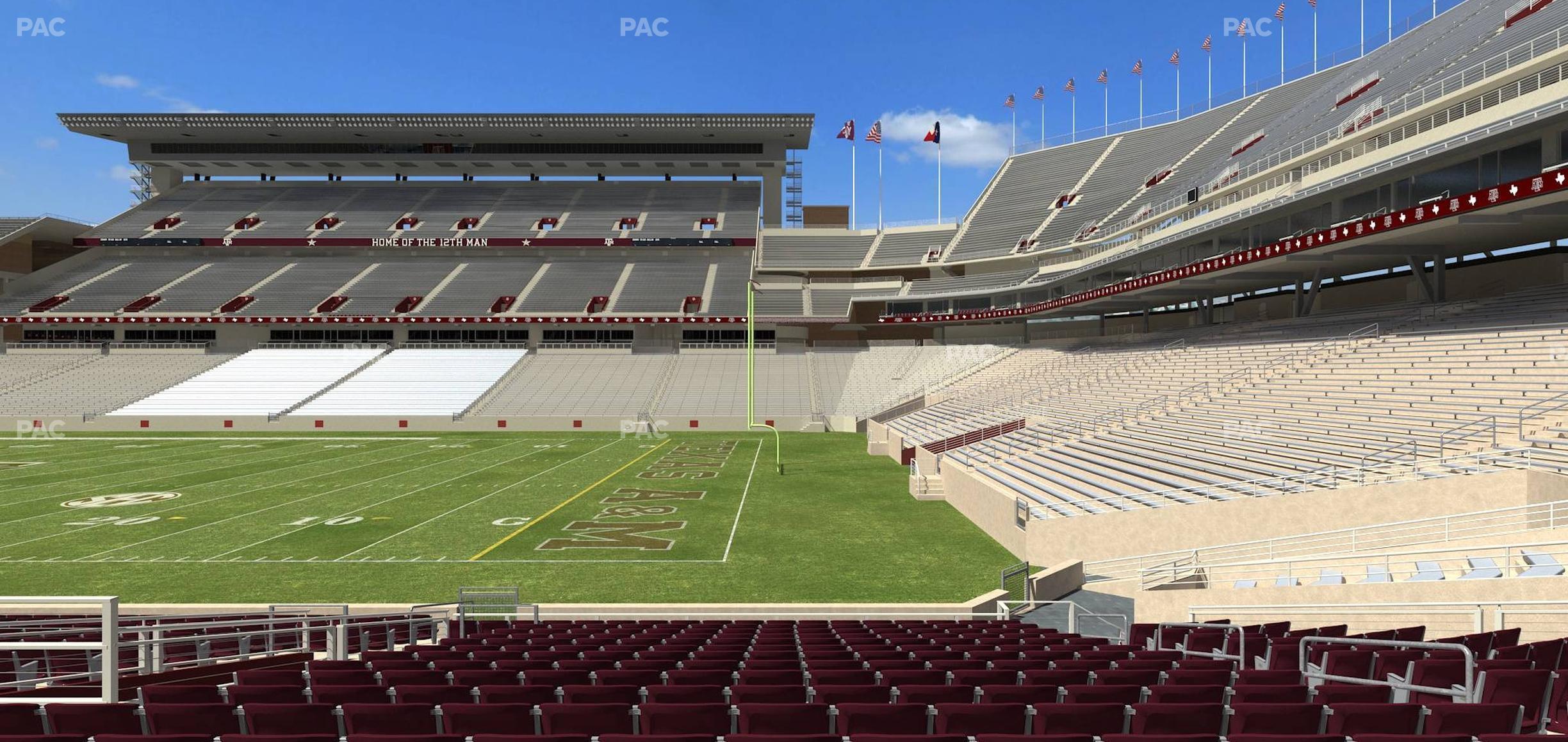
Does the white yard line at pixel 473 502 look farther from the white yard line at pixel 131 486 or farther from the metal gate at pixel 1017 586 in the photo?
the metal gate at pixel 1017 586

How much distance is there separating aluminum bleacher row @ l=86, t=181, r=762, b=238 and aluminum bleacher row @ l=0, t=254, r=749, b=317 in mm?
2411

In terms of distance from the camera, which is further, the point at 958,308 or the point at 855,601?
the point at 958,308

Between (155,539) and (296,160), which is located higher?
(296,160)

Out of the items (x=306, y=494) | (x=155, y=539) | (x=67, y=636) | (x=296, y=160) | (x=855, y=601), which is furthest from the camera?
(x=296, y=160)

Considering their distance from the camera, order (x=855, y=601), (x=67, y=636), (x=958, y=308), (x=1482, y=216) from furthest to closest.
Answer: (x=958, y=308) → (x=1482, y=216) → (x=855, y=601) → (x=67, y=636)

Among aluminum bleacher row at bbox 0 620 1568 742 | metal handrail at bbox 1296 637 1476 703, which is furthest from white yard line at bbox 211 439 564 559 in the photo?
metal handrail at bbox 1296 637 1476 703

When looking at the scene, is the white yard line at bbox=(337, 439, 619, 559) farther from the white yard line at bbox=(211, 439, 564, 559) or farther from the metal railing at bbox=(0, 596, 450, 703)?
the metal railing at bbox=(0, 596, 450, 703)

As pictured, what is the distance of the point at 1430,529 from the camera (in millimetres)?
12352

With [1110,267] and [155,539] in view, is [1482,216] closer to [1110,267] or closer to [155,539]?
[1110,267]

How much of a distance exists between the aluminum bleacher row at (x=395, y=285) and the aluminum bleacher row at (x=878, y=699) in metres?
53.5

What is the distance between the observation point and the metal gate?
1300 centimetres

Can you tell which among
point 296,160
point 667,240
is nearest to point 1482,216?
point 667,240

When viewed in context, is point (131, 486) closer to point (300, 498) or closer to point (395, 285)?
point (300, 498)

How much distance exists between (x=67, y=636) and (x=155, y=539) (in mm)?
10100
